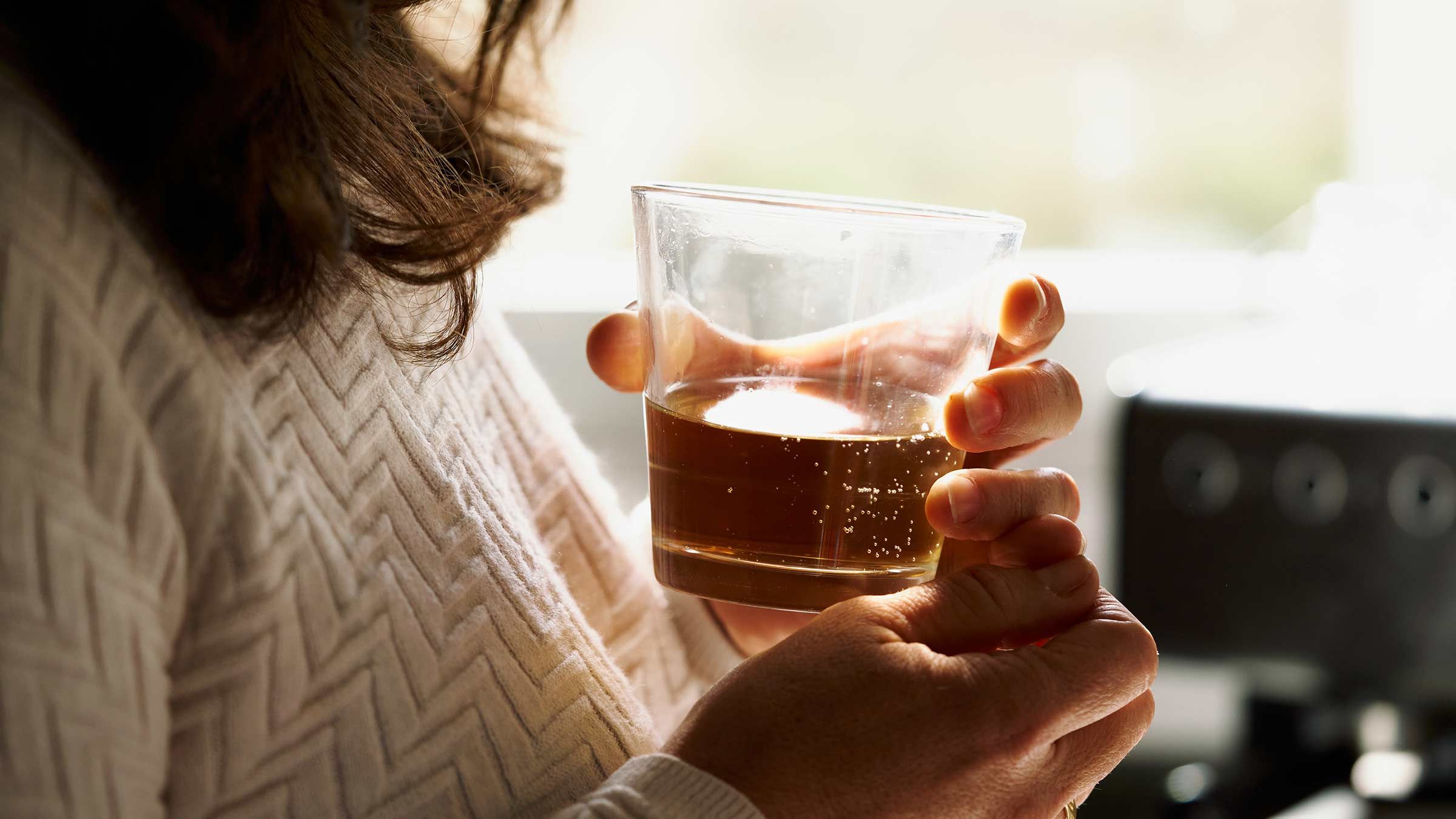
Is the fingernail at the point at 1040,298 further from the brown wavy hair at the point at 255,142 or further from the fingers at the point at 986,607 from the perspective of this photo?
the brown wavy hair at the point at 255,142

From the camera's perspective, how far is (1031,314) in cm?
48

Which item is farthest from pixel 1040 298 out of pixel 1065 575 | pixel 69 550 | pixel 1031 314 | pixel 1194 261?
pixel 1194 261

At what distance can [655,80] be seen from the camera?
1.52 m

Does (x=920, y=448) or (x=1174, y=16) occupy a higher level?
(x=1174, y=16)

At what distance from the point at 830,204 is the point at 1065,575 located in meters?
0.18

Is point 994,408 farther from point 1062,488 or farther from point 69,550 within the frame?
point 69,550

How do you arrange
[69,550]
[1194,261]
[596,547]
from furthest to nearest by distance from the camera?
[1194,261]
[596,547]
[69,550]

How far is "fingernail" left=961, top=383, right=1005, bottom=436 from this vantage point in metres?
0.44

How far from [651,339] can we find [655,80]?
1.14 m

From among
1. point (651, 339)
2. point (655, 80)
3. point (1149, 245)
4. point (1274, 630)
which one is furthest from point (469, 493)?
point (1149, 245)

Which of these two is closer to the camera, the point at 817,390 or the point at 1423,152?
the point at 817,390

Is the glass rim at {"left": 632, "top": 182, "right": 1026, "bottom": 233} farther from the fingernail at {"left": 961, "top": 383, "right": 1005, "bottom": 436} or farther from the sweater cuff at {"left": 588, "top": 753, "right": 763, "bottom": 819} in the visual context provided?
the sweater cuff at {"left": 588, "top": 753, "right": 763, "bottom": 819}

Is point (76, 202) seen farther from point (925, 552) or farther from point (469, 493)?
point (925, 552)

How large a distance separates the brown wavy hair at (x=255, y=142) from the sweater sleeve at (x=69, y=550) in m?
0.03
